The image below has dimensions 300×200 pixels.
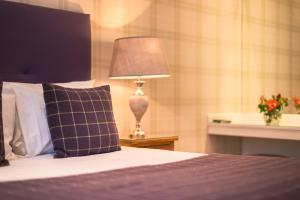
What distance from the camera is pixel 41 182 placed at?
4.97 ft

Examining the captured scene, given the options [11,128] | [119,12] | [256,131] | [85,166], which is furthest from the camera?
[256,131]

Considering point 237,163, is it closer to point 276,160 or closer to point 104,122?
point 276,160

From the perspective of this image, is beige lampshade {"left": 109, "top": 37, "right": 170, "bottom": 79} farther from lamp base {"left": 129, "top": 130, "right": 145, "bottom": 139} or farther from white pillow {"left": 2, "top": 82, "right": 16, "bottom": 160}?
white pillow {"left": 2, "top": 82, "right": 16, "bottom": 160}

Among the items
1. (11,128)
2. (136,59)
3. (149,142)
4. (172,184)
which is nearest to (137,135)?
(149,142)

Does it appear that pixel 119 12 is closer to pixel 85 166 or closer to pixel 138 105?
pixel 138 105

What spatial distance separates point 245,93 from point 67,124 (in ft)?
8.36

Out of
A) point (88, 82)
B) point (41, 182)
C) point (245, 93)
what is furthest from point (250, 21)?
point (41, 182)

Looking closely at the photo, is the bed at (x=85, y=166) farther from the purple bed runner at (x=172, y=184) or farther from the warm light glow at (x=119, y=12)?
the warm light glow at (x=119, y=12)

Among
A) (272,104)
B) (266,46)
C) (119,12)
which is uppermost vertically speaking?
(119,12)

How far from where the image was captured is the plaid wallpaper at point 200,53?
3271 millimetres

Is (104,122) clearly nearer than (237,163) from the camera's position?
No

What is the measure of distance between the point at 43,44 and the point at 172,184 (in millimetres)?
1566

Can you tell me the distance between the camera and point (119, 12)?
10.8ft

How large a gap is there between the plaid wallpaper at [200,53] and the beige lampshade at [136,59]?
213 mm
